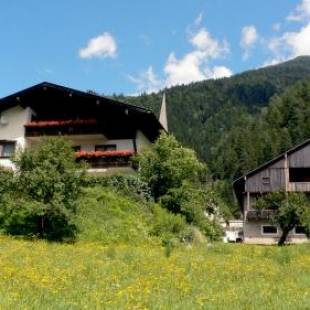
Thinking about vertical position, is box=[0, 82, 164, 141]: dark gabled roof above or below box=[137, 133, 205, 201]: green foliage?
above

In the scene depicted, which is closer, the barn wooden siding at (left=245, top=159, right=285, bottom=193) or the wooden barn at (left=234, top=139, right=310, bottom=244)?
the wooden barn at (left=234, top=139, right=310, bottom=244)

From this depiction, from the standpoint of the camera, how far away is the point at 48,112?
4381 centimetres

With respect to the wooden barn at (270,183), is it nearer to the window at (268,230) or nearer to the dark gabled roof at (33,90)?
the window at (268,230)

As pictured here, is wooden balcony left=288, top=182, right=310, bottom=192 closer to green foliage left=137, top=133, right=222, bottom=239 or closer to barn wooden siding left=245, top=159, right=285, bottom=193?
barn wooden siding left=245, top=159, right=285, bottom=193

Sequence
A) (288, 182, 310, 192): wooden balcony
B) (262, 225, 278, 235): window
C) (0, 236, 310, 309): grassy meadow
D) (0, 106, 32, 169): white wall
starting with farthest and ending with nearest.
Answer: (262, 225, 278, 235): window, (288, 182, 310, 192): wooden balcony, (0, 106, 32, 169): white wall, (0, 236, 310, 309): grassy meadow

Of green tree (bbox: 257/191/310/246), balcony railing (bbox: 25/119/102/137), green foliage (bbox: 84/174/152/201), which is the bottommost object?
green tree (bbox: 257/191/310/246)

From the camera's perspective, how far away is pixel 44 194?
24.0 metres

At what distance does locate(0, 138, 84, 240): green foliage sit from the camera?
76.7 ft

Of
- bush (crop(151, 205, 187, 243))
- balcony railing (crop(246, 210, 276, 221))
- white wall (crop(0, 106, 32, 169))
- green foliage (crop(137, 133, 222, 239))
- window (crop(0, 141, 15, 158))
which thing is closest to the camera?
bush (crop(151, 205, 187, 243))

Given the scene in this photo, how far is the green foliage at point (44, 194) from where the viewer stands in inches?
921

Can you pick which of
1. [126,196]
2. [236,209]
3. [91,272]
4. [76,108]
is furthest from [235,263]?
[236,209]

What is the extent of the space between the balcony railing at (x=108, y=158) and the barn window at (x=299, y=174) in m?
19.6

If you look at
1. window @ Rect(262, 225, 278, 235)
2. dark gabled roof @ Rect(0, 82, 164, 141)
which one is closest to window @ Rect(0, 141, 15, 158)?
dark gabled roof @ Rect(0, 82, 164, 141)

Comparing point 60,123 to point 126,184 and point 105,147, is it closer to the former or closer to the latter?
point 105,147
